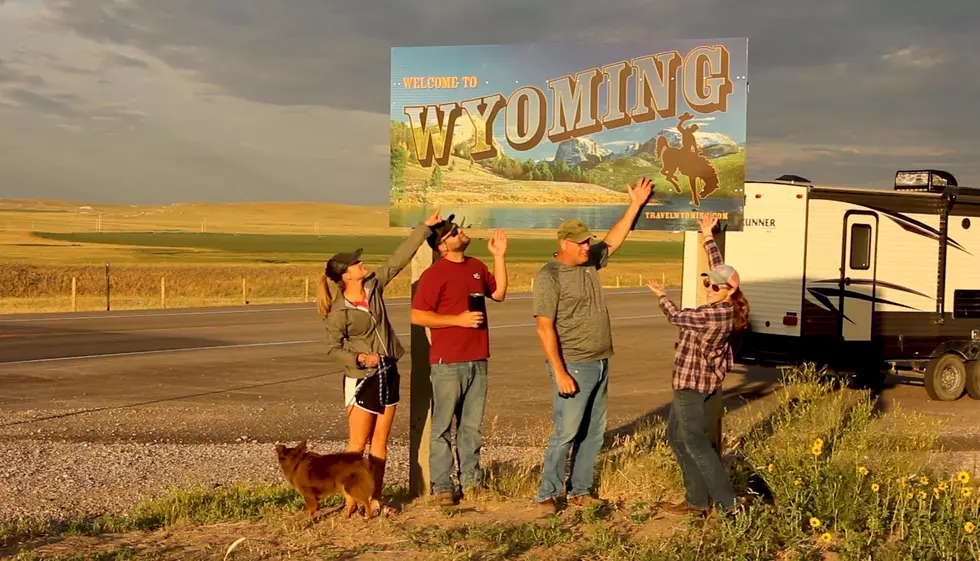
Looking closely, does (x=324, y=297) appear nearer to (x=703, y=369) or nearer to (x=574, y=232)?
(x=574, y=232)

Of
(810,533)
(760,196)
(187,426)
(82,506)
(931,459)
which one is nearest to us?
(810,533)

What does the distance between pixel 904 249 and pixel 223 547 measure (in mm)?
11421

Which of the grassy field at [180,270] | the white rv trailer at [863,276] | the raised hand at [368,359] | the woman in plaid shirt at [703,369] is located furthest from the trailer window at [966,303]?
the raised hand at [368,359]

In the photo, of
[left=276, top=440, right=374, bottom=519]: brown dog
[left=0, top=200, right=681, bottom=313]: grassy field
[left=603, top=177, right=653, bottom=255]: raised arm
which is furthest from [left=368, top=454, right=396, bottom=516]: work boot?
[left=603, top=177, right=653, bottom=255]: raised arm

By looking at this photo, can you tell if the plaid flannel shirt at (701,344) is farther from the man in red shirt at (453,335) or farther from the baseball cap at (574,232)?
the man in red shirt at (453,335)

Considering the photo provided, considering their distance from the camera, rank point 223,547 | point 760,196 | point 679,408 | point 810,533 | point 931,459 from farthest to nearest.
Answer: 1. point 760,196
2. point 931,459
3. point 679,408
4. point 810,533
5. point 223,547

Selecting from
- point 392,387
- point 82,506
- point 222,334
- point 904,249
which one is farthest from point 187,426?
point 222,334

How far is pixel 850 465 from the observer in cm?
680

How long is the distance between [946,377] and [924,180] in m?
2.82

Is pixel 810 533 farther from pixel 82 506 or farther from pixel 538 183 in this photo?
pixel 82 506

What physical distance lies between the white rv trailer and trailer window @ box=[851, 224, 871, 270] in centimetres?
1

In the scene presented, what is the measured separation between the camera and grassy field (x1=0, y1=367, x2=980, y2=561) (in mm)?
5672

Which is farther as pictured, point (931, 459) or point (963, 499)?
point (931, 459)

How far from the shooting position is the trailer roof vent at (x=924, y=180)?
1498cm
